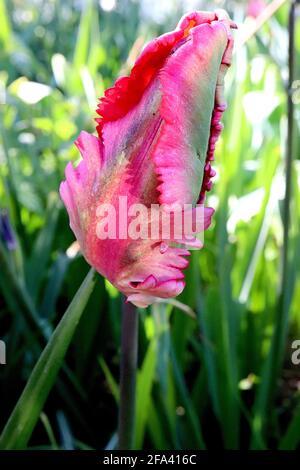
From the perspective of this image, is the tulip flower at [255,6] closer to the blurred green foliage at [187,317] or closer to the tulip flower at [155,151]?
the blurred green foliage at [187,317]

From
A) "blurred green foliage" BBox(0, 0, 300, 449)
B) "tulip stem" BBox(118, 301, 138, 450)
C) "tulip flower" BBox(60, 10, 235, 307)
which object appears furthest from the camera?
"blurred green foliage" BBox(0, 0, 300, 449)

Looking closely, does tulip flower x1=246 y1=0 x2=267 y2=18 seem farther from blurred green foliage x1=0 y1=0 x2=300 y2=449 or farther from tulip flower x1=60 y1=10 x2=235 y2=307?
tulip flower x1=60 y1=10 x2=235 y2=307

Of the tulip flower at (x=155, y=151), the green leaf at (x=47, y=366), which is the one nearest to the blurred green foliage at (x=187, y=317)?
the green leaf at (x=47, y=366)

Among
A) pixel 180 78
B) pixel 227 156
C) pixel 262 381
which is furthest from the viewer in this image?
pixel 227 156

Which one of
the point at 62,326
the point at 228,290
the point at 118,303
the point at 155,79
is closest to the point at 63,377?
the point at 118,303

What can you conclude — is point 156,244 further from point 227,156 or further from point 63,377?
point 227,156

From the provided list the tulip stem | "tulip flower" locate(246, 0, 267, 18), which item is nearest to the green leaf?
the tulip stem
